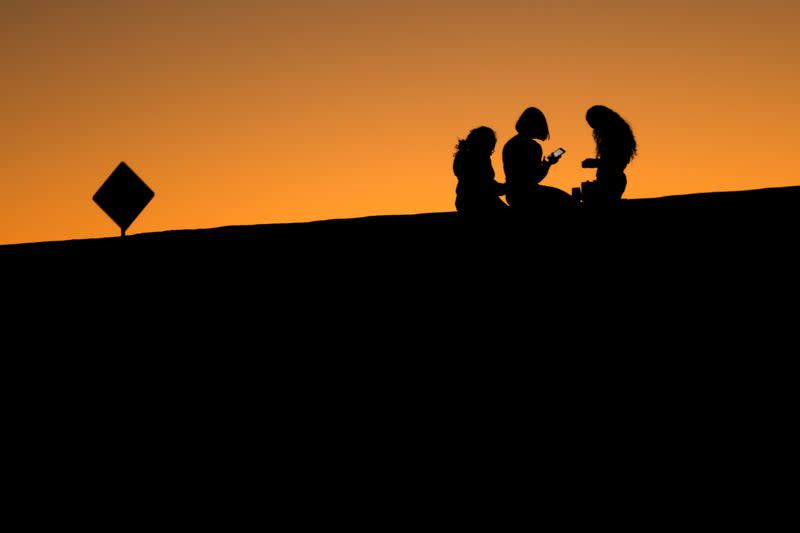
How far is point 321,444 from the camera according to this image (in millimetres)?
6215

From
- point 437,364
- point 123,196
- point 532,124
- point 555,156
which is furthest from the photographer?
point 123,196

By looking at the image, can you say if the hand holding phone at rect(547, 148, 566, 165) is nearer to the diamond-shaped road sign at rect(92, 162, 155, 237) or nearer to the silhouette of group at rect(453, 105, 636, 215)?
the silhouette of group at rect(453, 105, 636, 215)

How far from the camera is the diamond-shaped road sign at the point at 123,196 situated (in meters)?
13.9

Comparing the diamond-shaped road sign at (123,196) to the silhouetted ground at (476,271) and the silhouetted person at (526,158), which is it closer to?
the silhouetted person at (526,158)

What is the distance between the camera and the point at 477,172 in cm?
930

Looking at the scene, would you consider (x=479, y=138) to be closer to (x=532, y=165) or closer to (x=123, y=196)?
(x=532, y=165)

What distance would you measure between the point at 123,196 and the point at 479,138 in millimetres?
5956

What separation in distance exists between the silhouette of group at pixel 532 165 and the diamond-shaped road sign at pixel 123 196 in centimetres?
561

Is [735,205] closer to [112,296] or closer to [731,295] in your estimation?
[731,295]

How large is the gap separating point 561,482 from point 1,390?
10.7ft

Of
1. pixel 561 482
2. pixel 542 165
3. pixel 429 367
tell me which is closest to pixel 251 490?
pixel 429 367

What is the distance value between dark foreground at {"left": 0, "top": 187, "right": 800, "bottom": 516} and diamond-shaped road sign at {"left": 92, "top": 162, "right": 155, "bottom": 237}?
6.63 m

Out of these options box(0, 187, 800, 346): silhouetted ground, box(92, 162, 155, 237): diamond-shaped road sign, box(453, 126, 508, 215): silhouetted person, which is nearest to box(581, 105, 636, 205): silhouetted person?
box(453, 126, 508, 215): silhouetted person

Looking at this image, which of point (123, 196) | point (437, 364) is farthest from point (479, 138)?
point (123, 196)
